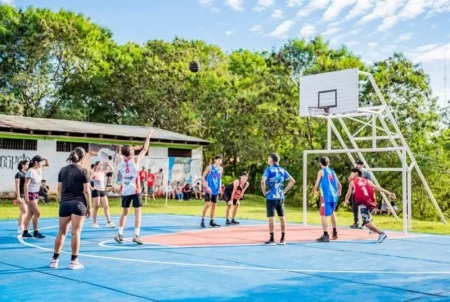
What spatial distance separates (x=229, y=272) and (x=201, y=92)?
34861 mm

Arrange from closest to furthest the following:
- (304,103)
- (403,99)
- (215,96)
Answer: (304,103)
(403,99)
(215,96)

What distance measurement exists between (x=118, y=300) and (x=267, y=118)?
33.6 meters

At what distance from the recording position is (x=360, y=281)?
27.8ft

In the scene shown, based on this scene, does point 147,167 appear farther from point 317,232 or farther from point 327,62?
point 317,232

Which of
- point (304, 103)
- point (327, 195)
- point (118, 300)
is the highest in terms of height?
point (304, 103)

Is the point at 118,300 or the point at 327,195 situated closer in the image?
the point at 118,300

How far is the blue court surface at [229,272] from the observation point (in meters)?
7.36

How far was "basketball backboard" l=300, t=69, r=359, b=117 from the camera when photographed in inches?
789

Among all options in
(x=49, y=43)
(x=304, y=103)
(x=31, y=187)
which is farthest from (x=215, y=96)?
(x=31, y=187)

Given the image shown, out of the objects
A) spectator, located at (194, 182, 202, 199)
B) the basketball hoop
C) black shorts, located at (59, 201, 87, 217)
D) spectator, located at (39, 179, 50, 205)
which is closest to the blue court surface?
black shorts, located at (59, 201, 87, 217)

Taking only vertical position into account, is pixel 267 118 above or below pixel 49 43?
below

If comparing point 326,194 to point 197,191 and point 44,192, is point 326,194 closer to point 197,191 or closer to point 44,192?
point 44,192

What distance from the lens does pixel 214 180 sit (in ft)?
55.1

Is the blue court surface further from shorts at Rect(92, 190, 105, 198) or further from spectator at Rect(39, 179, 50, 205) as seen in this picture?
spectator at Rect(39, 179, 50, 205)
